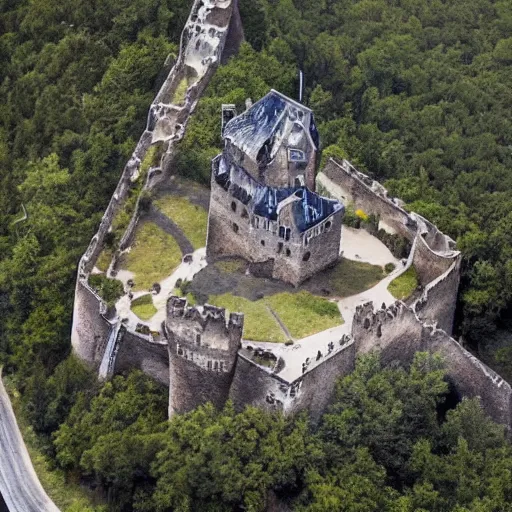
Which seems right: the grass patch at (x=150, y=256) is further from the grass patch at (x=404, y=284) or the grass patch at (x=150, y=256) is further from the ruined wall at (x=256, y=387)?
the grass patch at (x=404, y=284)

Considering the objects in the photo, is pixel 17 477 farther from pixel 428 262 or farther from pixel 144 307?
pixel 428 262

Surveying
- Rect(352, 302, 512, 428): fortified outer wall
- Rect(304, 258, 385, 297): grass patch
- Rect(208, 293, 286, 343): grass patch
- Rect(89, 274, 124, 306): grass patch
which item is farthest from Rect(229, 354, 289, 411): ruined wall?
Rect(89, 274, 124, 306): grass patch

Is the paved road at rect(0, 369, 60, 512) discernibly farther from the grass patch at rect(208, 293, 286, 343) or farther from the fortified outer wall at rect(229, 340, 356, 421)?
the grass patch at rect(208, 293, 286, 343)

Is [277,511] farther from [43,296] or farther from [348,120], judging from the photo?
[348,120]

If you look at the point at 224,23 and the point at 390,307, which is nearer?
the point at 390,307

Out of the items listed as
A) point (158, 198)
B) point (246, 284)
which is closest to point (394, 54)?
point (158, 198)

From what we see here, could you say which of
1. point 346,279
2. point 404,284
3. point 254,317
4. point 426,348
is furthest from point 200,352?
point 404,284
